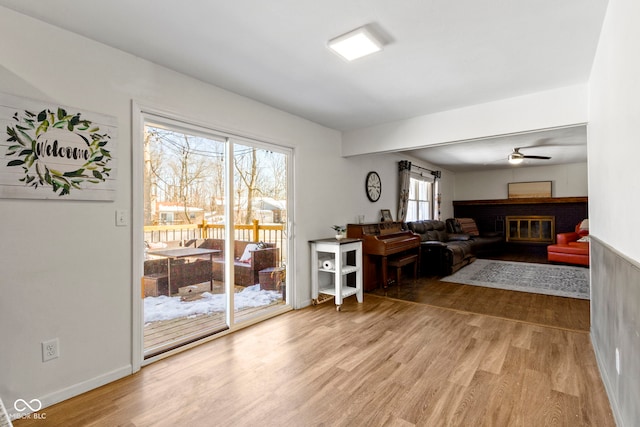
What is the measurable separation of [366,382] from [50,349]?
6.81 ft

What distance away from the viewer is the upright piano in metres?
4.46

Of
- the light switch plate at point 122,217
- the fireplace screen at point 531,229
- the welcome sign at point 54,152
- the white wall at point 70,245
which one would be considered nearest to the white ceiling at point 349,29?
the white wall at point 70,245

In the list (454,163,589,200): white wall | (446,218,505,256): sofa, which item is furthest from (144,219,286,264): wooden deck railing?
(454,163,589,200): white wall

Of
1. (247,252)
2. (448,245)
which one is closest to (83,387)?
(247,252)

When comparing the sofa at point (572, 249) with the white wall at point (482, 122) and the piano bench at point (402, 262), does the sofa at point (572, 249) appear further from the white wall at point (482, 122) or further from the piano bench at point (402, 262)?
the white wall at point (482, 122)

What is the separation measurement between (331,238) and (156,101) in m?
2.67

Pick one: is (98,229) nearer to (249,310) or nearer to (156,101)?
(156,101)

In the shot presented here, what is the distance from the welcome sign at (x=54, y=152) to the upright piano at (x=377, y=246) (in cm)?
317

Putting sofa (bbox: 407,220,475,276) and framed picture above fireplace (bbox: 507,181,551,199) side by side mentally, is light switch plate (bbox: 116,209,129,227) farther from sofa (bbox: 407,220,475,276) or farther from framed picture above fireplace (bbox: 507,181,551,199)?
framed picture above fireplace (bbox: 507,181,551,199)

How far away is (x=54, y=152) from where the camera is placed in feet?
6.57

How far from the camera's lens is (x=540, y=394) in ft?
6.60

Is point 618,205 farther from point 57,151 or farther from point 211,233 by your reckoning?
point 57,151

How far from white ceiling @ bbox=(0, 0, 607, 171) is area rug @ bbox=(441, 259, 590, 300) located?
9.74ft

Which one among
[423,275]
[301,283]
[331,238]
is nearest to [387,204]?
[423,275]
